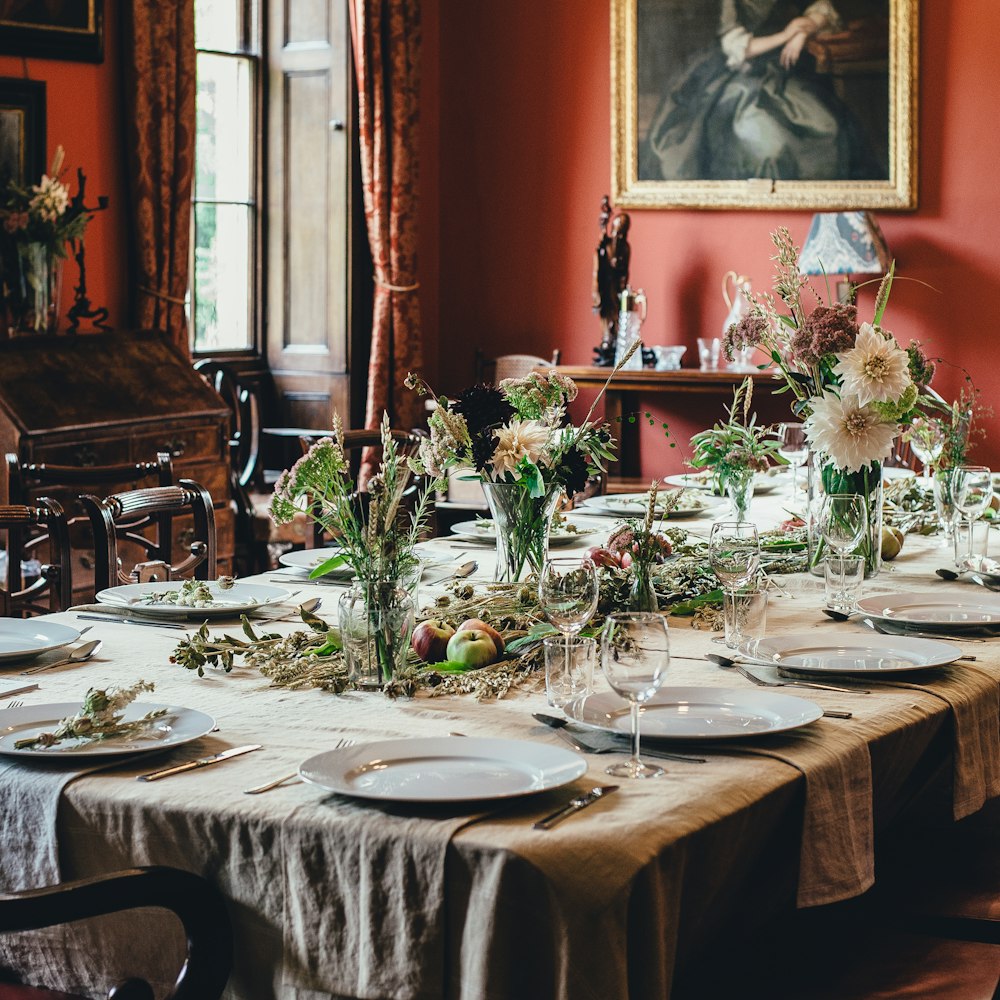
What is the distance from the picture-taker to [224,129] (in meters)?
6.81

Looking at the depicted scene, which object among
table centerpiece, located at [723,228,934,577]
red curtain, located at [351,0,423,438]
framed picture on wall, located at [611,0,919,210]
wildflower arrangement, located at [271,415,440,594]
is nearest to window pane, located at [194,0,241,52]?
red curtain, located at [351,0,423,438]

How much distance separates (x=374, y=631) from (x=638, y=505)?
1.77 meters

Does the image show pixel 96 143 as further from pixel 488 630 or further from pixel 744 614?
pixel 744 614

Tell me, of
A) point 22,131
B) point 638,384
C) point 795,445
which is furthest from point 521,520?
point 638,384

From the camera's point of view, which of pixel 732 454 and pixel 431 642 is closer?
pixel 431 642

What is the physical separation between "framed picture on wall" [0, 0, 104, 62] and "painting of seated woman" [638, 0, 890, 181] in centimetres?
253

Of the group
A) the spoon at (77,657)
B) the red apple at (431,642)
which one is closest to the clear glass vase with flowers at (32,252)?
the spoon at (77,657)

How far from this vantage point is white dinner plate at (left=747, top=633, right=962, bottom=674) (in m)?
2.01

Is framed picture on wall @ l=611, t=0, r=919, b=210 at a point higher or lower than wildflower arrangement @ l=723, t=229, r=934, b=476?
higher

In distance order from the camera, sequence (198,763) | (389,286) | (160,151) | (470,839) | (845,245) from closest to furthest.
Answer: (470,839) → (198,763) → (160,151) → (845,245) → (389,286)

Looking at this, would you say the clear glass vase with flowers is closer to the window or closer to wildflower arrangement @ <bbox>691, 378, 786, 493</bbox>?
the window

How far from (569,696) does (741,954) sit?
474mm

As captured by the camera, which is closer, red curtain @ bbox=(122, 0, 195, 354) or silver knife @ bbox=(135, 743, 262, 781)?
silver knife @ bbox=(135, 743, 262, 781)

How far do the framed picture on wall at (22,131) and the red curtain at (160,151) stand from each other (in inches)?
15.7
